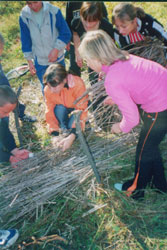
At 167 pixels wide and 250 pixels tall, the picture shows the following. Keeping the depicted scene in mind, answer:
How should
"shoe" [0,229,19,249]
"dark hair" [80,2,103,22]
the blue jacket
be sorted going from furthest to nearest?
the blue jacket
"dark hair" [80,2,103,22]
"shoe" [0,229,19,249]

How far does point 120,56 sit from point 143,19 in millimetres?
992

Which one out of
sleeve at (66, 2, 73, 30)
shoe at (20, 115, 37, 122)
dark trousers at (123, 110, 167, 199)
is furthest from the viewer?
shoe at (20, 115, 37, 122)

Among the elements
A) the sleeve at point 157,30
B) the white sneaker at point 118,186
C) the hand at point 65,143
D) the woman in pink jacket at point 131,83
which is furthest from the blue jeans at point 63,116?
the sleeve at point 157,30

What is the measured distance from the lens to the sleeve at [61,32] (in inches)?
122

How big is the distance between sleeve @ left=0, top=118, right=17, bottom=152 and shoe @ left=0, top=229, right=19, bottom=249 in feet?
3.62

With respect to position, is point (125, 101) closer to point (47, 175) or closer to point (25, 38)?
point (47, 175)

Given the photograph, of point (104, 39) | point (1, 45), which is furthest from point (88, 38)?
point (1, 45)

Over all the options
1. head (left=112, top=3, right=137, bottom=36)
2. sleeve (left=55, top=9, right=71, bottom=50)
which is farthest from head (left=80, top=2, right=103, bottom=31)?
sleeve (left=55, top=9, right=71, bottom=50)

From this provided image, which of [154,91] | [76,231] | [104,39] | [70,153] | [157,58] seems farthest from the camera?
[70,153]

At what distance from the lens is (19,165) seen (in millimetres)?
2922

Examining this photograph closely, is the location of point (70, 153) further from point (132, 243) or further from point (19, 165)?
point (132, 243)

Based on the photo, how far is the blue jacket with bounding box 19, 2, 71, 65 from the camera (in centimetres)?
303

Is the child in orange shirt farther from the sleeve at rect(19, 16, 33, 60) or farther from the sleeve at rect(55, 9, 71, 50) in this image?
the sleeve at rect(19, 16, 33, 60)

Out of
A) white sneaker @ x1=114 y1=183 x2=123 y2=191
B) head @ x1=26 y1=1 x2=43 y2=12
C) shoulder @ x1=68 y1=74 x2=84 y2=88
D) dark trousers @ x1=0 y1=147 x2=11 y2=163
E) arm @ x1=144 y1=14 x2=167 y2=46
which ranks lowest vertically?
white sneaker @ x1=114 y1=183 x2=123 y2=191
